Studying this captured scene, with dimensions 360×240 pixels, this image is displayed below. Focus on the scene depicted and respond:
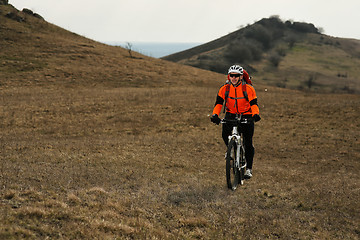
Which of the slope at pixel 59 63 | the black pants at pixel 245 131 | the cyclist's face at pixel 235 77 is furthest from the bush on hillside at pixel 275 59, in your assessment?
the cyclist's face at pixel 235 77

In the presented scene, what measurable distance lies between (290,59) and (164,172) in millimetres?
165513

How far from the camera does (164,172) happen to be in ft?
37.7

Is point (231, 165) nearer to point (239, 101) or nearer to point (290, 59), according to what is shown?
point (239, 101)

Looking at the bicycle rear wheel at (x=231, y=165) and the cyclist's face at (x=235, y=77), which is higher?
the cyclist's face at (x=235, y=77)

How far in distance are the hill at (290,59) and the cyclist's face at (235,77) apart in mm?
115621

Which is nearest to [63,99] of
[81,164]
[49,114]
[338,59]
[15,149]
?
[49,114]

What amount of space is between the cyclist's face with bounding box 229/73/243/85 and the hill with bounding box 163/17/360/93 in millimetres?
115621

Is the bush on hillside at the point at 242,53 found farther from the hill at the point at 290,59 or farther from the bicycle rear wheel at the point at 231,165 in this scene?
the bicycle rear wheel at the point at 231,165

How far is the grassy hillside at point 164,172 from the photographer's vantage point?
252 inches

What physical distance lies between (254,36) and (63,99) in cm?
17419

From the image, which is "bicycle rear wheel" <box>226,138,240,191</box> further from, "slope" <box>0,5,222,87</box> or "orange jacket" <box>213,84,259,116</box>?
"slope" <box>0,5,222,87</box>

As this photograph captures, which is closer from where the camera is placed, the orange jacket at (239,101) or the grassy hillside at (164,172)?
the grassy hillside at (164,172)

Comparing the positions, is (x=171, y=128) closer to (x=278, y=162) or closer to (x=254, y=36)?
(x=278, y=162)

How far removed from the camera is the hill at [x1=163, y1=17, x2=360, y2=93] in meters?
127
